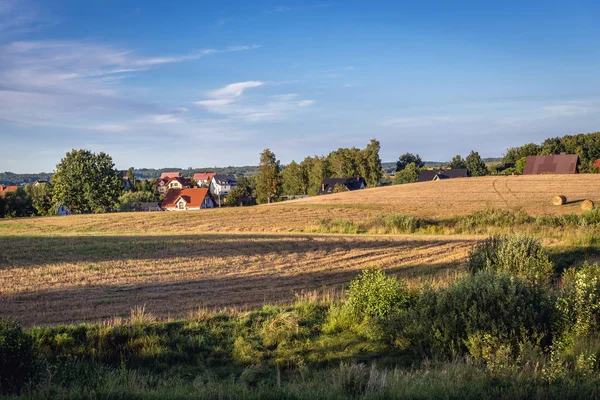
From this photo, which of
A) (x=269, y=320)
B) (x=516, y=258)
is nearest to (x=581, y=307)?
(x=516, y=258)

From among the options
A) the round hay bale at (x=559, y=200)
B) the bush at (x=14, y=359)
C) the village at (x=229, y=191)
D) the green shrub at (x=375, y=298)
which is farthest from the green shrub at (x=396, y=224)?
the village at (x=229, y=191)

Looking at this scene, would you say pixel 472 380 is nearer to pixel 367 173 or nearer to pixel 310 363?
pixel 310 363

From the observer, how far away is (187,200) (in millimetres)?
91688

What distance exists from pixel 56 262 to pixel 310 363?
56.5ft

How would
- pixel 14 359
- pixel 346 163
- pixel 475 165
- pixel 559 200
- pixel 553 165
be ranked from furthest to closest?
1. pixel 475 165
2. pixel 346 163
3. pixel 553 165
4. pixel 559 200
5. pixel 14 359

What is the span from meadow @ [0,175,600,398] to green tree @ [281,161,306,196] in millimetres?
80063

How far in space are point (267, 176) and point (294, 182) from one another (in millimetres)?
16952

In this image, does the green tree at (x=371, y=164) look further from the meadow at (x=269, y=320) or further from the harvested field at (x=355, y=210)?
the meadow at (x=269, y=320)

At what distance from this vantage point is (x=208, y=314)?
12.8m

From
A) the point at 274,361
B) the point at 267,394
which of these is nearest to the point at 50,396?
the point at 267,394

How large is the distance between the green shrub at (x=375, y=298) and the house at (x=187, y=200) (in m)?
79.1

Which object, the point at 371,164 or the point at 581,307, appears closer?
the point at 581,307

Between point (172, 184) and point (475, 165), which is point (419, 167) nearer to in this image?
point (475, 165)

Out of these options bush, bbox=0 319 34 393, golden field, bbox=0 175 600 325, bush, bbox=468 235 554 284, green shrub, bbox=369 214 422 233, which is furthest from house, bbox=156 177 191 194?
bush, bbox=0 319 34 393
